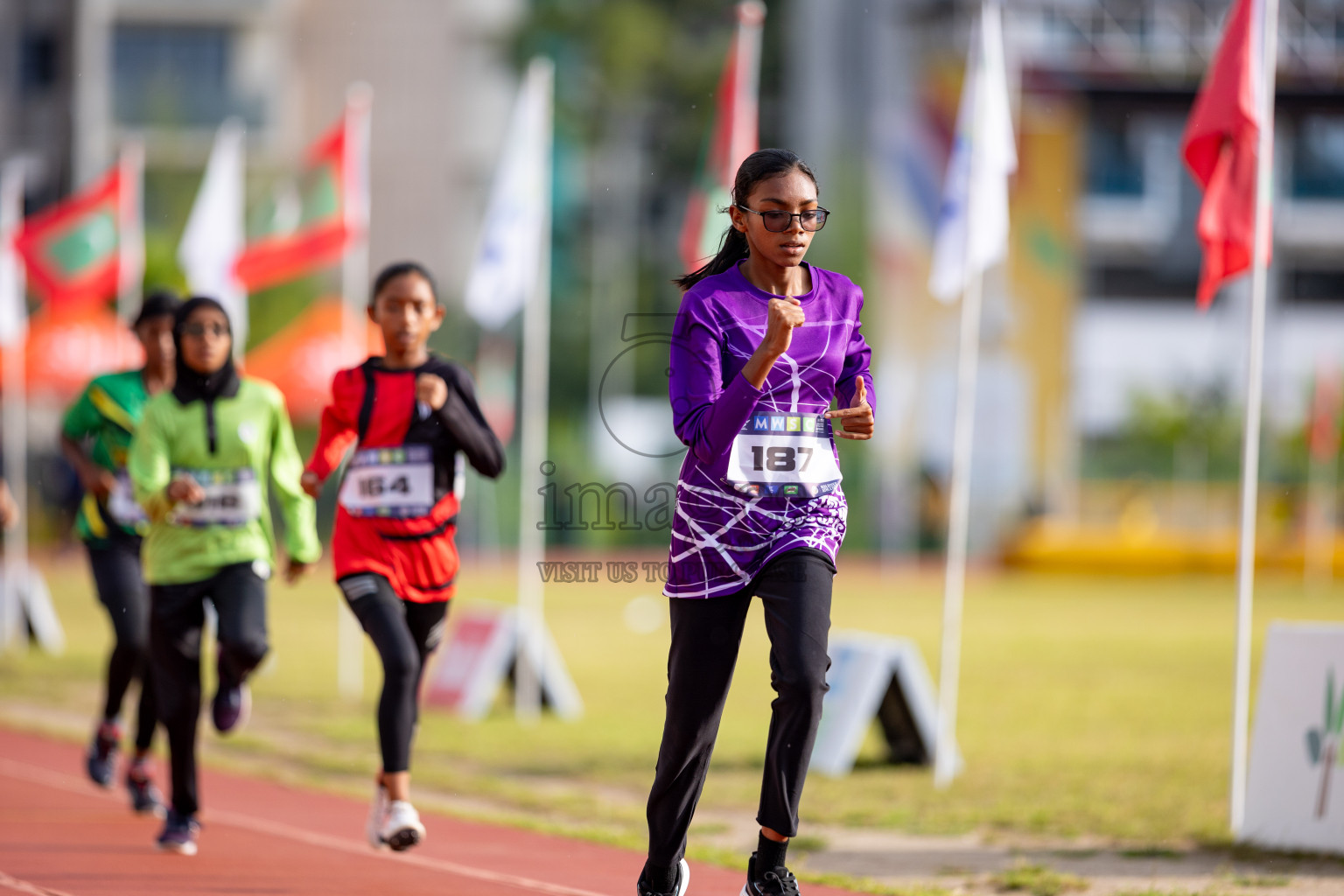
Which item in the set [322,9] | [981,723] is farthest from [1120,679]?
[322,9]

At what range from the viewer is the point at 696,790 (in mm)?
5270

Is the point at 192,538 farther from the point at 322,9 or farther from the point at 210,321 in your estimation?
the point at 322,9

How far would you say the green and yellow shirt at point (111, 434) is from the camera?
29.4 ft

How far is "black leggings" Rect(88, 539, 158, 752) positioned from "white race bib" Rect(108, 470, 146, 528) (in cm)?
11

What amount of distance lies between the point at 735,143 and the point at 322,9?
42443mm

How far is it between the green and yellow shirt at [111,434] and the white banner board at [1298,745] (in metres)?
5.46

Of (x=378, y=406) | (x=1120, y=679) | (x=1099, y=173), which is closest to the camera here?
(x=378, y=406)

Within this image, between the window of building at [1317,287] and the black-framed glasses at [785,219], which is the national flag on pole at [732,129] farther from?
the window of building at [1317,287]

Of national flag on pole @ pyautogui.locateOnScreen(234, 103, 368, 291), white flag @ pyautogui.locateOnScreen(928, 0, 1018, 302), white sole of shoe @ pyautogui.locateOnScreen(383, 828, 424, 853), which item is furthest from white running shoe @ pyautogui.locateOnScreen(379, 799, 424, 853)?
national flag on pole @ pyautogui.locateOnScreen(234, 103, 368, 291)

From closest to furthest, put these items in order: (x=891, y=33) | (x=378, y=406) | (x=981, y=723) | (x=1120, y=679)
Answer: (x=378, y=406) < (x=981, y=723) < (x=1120, y=679) < (x=891, y=33)

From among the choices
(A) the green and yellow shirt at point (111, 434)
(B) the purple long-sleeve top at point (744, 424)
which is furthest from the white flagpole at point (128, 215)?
(B) the purple long-sleeve top at point (744, 424)

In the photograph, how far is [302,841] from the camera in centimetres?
781

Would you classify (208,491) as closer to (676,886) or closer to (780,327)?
(676,886)

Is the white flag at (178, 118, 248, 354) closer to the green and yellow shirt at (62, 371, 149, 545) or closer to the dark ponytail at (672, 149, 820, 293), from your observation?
the green and yellow shirt at (62, 371, 149, 545)
